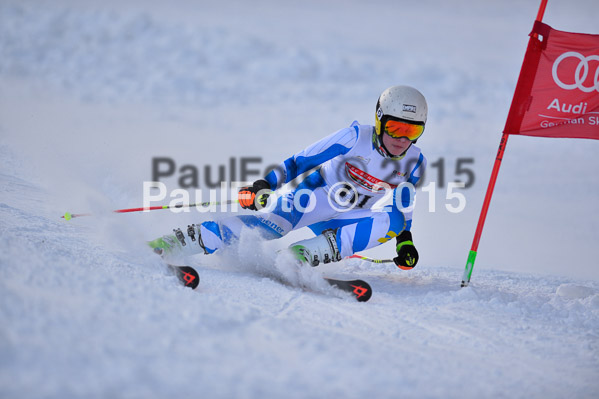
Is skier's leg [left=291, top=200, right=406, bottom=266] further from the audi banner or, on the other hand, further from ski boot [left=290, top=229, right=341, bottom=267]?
the audi banner

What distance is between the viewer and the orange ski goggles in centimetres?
315

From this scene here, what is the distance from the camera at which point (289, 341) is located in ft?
5.87

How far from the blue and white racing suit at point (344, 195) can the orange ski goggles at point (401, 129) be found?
0.15m

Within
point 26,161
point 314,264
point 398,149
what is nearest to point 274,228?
point 314,264

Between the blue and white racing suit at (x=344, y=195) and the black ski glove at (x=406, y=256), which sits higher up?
the blue and white racing suit at (x=344, y=195)

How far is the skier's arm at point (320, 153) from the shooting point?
130 inches

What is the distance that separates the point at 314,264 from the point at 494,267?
6.51ft

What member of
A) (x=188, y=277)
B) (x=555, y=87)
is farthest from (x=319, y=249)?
(x=555, y=87)

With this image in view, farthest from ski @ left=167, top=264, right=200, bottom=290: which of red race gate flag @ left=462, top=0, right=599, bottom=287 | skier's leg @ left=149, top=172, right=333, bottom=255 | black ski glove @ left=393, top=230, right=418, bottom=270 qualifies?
red race gate flag @ left=462, top=0, right=599, bottom=287

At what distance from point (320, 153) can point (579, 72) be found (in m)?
1.63

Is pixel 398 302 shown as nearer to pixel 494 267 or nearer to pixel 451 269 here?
pixel 451 269

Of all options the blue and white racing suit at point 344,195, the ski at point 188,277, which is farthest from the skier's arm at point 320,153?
the ski at point 188,277

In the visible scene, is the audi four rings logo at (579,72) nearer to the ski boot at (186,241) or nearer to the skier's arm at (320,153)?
the skier's arm at (320,153)

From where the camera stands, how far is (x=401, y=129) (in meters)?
3.16
